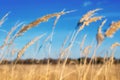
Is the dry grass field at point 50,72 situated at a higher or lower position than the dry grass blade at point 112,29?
lower

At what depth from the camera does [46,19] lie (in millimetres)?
2236

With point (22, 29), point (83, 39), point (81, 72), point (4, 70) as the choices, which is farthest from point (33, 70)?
point (22, 29)

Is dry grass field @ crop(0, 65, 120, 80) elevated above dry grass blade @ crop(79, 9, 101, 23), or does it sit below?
below

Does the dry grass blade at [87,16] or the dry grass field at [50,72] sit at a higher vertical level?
the dry grass blade at [87,16]

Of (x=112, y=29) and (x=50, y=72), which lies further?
(x=50, y=72)

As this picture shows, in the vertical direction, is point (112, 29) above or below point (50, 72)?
above

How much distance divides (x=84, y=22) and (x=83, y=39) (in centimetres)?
81

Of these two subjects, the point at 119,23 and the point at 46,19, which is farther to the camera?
the point at 119,23

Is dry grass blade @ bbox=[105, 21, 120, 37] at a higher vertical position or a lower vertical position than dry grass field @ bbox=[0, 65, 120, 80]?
higher

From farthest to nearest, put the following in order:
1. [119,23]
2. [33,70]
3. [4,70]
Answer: [4,70]
[33,70]
[119,23]

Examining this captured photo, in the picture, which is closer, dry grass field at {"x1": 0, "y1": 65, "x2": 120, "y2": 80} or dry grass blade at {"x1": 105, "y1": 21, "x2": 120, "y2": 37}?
dry grass blade at {"x1": 105, "y1": 21, "x2": 120, "y2": 37}

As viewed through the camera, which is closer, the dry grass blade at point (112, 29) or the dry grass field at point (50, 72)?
the dry grass blade at point (112, 29)

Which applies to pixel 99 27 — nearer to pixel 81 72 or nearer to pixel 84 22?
pixel 84 22

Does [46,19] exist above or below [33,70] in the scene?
above
